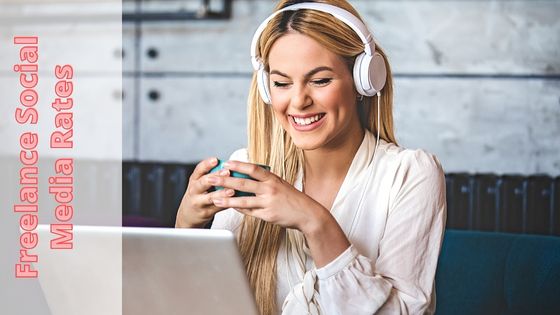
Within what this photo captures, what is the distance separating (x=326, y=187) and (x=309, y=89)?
24cm

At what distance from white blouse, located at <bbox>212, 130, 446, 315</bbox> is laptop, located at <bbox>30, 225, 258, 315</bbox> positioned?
0.26 m

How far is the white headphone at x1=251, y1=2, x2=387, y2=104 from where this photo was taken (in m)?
1.37

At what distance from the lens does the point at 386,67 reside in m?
1.49

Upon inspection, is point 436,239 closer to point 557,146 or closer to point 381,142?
point 381,142

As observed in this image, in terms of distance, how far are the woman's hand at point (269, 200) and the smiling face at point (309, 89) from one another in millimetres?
223

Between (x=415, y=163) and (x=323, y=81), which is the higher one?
(x=323, y=81)

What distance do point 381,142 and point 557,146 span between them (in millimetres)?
2072

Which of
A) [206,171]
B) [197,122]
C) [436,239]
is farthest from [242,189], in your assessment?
[197,122]

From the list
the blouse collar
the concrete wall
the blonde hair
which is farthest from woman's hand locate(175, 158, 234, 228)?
the concrete wall

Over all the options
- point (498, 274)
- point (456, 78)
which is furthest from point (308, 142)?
point (456, 78)

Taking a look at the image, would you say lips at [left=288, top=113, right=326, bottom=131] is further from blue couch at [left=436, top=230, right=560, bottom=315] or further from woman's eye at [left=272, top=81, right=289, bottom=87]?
blue couch at [left=436, top=230, right=560, bottom=315]

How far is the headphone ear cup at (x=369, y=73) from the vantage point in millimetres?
1399

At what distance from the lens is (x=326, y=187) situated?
1.55 metres

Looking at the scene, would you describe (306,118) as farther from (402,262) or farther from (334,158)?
(402,262)
